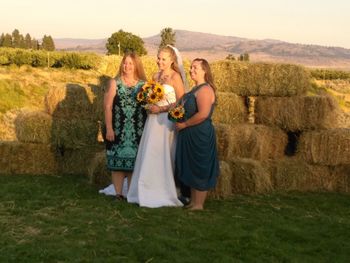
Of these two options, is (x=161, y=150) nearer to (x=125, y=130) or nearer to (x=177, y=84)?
(x=125, y=130)

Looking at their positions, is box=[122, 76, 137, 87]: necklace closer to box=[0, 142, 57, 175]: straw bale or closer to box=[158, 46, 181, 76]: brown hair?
box=[158, 46, 181, 76]: brown hair

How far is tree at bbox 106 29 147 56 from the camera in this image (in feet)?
253

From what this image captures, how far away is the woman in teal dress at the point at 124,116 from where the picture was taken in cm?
809

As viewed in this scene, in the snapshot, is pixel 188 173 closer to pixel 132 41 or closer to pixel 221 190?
pixel 221 190

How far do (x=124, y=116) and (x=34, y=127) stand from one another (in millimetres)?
3502

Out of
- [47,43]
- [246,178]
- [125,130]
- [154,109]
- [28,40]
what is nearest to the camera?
[154,109]

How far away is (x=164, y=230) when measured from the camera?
6625mm

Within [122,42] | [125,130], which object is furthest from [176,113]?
[122,42]

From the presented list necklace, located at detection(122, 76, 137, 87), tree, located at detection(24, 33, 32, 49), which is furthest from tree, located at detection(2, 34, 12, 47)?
necklace, located at detection(122, 76, 137, 87)

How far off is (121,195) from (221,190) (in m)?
1.68

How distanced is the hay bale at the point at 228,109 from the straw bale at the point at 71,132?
2467mm

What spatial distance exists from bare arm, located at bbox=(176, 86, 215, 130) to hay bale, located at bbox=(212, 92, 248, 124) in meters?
3.05

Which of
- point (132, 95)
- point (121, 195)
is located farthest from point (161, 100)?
point (121, 195)

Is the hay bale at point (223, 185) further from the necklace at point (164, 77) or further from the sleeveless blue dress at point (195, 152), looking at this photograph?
the necklace at point (164, 77)
